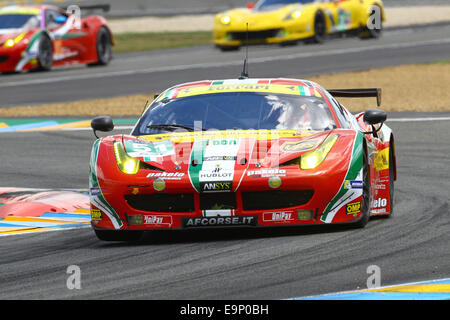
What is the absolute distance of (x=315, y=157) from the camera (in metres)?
7.27

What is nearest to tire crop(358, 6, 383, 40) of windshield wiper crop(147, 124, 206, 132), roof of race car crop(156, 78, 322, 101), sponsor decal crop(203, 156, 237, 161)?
roof of race car crop(156, 78, 322, 101)

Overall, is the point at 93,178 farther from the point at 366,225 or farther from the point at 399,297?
the point at 399,297

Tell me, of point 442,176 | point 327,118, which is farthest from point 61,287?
point 442,176

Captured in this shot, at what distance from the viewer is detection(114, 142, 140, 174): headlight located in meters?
7.35

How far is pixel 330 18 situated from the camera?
1015 inches

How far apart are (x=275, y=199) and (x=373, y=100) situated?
11106 millimetres

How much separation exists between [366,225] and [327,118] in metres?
0.87

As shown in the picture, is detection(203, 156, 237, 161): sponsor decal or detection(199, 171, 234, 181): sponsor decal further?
detection(203, 156, 237, 161): sponsor decal

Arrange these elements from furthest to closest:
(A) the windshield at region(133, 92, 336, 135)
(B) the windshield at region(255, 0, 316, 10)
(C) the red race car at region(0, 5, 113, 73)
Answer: (B) the windshield at region(255, 0, 316, 10) < (C) the red race car at region(0, 5, 113, 73) < (A) the windshield at region(133, 92, 336, 135)

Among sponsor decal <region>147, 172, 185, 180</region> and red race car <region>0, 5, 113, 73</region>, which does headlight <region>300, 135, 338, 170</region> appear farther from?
red race car <region>0, 5, 113, 73</region>

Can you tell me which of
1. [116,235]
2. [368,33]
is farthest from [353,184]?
[368,33]

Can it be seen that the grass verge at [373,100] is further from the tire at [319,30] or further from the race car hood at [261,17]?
the tire at [319,30]

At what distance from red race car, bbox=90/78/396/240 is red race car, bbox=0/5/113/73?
15222 millimetres

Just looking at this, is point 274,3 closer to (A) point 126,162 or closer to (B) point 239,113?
(B) point 239,113
